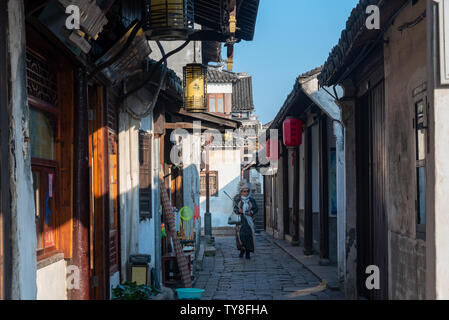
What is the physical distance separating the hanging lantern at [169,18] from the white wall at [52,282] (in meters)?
3.16

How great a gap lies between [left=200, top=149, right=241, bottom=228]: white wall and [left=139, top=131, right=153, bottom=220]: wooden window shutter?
2589cm

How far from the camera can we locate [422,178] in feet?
21.1

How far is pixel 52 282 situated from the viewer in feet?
22.9

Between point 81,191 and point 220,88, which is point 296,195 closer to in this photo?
point 81,191

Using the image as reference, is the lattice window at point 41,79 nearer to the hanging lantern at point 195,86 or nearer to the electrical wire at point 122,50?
the electrical wire at point 122,50

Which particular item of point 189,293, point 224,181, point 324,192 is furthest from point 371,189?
point 224,181

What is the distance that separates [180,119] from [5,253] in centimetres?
1345

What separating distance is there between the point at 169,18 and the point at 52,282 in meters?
3.54

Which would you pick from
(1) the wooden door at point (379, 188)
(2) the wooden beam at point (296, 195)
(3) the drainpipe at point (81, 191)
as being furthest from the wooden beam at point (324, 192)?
(3) the drainpipe at point (81, 191)

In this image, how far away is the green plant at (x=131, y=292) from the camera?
9.32 meters
